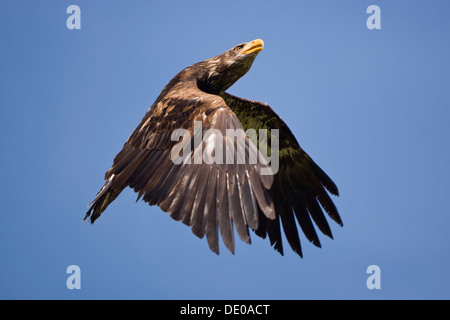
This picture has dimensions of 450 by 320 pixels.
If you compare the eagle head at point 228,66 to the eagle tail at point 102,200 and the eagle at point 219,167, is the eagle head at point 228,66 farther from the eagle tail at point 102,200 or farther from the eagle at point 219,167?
the eagle tail at point 102,200

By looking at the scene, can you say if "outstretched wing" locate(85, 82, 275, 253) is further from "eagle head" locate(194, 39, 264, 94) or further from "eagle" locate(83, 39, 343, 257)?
"eagle head" locate(194, 39, 264, 94)

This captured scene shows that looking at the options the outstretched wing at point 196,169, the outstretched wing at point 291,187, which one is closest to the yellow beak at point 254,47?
the outstretched wing at point 291,187

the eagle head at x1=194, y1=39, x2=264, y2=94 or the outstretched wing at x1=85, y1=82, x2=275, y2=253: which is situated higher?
the eagle head at x1=194, y1=39, x2=264, y2=94

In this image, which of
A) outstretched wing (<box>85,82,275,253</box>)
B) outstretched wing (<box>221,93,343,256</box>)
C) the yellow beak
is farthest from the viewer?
the yellow beak

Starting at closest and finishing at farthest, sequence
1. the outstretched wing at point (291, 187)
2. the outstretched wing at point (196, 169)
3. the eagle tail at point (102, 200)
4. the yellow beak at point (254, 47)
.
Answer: the outstretched wing at point (196, 169)
the eagle tail at point (102, 200)
the outstretched wing at point (291, 187)
the yellow beak at point (254, 47)

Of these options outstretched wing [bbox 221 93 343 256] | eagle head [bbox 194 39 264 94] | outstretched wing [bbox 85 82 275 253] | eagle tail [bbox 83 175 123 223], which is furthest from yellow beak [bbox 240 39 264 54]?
eagle tail [bbox 83 175 123 223]

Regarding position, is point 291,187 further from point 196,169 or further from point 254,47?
point 196,169

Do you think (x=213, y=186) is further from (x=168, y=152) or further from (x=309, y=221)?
(x=309, y=221)
